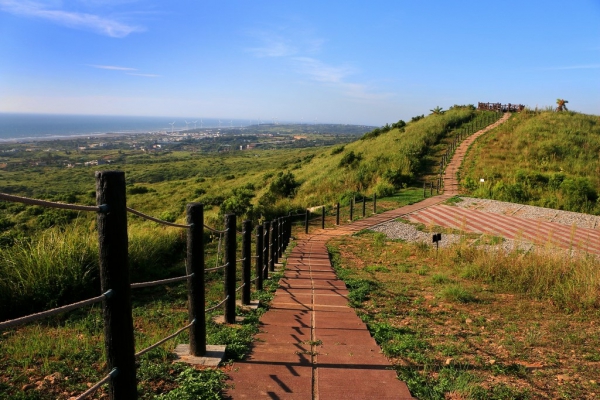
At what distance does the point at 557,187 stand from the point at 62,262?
64.6 ft

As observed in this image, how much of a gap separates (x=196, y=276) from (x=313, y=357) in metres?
1.14

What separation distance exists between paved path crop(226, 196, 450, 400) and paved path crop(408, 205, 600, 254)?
6.00 meters

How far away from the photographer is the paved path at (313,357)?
2.60 meters

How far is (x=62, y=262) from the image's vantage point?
573 centimetres

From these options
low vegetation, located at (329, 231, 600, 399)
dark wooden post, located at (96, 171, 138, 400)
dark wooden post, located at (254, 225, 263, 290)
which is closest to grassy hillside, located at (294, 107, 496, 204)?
low vegetation, located at (329, 231, 600, 399)

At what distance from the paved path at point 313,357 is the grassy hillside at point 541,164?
15348mm

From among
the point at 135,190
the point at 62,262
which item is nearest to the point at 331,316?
the point at 62,262

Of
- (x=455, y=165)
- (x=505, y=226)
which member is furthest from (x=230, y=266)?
(x=455, y=165)

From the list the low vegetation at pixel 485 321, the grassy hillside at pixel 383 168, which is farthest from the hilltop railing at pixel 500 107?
the low vegetation at pixel 485 321

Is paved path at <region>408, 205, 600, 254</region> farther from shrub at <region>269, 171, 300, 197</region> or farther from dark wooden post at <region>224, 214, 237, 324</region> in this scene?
shrub at <region>269, 171, 300, 197</region>

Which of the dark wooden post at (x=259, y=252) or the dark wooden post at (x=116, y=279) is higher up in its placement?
the dark wooden post at (x=116, y=279)

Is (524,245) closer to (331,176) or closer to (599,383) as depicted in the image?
(599,383)

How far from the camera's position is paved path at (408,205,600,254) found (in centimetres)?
1016

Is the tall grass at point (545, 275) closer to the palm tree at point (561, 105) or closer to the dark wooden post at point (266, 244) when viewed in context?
the dark wooden post at point (266, 244)
